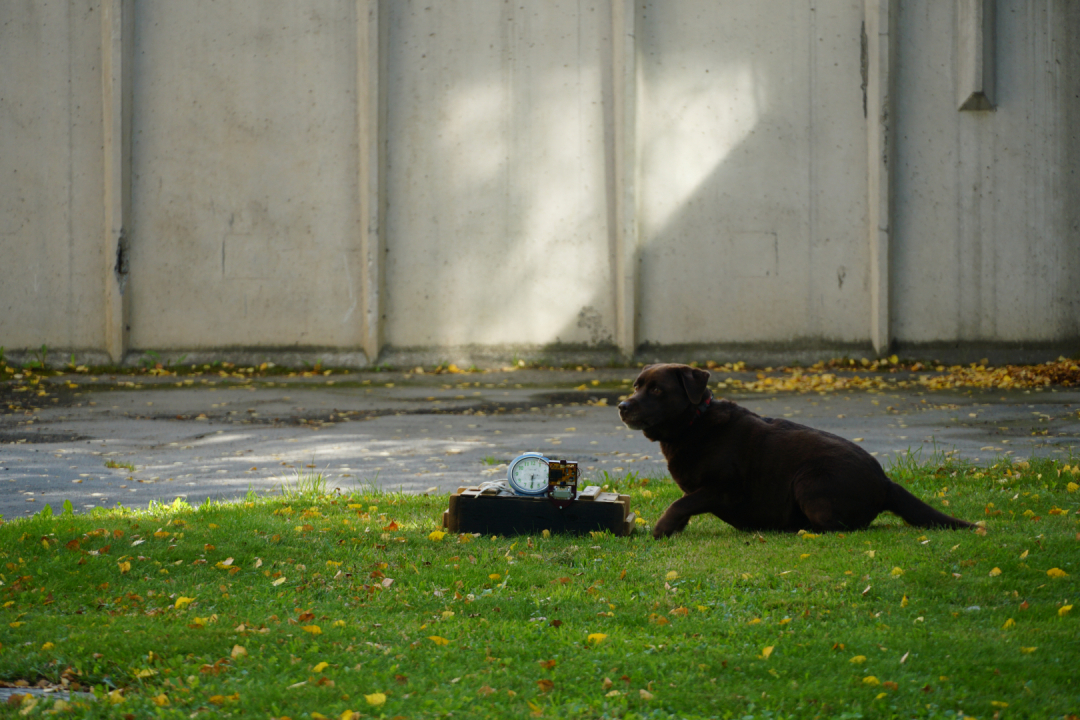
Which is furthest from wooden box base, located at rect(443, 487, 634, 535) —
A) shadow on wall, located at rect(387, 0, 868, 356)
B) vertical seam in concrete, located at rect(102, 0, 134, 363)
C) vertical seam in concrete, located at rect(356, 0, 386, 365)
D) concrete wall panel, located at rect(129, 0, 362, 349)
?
vertical seam in concrete, located at rect(102, 0, 134, 363)

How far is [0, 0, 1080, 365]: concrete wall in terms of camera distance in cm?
1392

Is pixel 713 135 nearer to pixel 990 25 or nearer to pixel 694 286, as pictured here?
pixel 694 286

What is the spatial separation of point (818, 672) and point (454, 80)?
1246cm

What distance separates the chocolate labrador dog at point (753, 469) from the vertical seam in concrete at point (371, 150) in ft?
Answer: 31.4

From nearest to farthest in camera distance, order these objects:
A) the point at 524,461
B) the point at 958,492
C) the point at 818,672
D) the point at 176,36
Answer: the point at 818,672
the point at 524,461
the point at 958,492
the point at 176,36

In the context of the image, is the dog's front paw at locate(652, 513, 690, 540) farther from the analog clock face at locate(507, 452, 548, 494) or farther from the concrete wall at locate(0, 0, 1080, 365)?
the concrete wall at locate(0, 0, 1080, 365)

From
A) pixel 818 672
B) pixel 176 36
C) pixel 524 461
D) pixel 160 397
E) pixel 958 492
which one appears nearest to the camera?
pixel 818 672

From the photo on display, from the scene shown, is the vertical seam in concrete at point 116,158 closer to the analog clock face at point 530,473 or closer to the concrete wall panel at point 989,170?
the analog clock face at point 530,473

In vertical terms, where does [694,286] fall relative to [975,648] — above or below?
above

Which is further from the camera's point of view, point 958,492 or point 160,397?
point 160,397

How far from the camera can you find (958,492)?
18.8 feet

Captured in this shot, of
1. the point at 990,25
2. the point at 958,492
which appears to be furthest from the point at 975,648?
the point at 990,25

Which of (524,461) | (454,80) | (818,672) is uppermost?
(454,80)

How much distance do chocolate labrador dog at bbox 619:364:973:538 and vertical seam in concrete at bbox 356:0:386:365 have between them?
9583 mm
